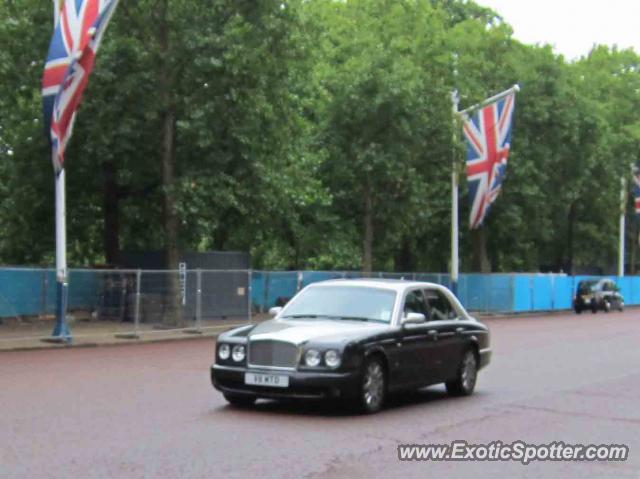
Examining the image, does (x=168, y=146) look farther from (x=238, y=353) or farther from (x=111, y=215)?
(x=238, y=353)

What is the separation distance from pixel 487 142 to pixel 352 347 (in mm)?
26921

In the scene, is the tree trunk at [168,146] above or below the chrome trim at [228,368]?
above

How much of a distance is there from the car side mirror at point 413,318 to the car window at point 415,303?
0.61 ft

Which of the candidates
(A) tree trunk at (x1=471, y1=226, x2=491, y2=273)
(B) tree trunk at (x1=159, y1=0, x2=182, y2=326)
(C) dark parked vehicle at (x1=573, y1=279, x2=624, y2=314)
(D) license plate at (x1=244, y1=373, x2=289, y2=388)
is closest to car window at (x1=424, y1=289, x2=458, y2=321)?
(D) license plate at (x1=244, y1=373, x2=289, y2=388)

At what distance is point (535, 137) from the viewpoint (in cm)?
4712

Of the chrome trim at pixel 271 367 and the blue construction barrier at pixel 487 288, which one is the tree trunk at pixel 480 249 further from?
the chrome trim at pixel 271 367

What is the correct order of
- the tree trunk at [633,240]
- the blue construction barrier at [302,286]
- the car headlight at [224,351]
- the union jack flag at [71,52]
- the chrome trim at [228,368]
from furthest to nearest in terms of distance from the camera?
the tree trunk at [633,240]
the blue construction barrier at [302,286]
the union jack flag at [71,52]
the car headlight at [224,351]
the chrome trim at [228,368]

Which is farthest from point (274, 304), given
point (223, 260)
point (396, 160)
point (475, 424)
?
point (475, 424)

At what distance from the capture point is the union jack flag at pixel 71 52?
21969 millimetres

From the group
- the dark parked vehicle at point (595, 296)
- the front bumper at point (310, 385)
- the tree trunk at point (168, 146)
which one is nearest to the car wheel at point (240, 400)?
the front bumper at point (310, 385)

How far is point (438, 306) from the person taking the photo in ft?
45.0

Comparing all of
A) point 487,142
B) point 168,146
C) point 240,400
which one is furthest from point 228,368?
point 487,142

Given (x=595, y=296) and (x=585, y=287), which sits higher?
(x=585, y=287)

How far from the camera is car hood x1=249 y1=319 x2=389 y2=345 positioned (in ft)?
37.2
